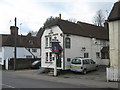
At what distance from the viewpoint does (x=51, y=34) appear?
91.2 feet

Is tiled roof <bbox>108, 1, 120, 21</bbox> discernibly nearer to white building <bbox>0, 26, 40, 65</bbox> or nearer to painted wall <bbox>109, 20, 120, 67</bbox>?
painted wall <bbox>109, 20, 120, 67</bbox>

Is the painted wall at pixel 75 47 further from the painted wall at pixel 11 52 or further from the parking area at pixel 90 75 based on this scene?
the painted wall at pixel 11 52

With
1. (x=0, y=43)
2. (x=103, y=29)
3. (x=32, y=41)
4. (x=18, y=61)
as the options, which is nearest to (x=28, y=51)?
(x=32, y=41)

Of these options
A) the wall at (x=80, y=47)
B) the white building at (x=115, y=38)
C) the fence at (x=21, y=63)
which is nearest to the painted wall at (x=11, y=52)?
the fence at (x=21, y=63)

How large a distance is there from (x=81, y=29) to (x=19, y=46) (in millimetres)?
20977

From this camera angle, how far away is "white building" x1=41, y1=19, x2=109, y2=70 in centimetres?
2588

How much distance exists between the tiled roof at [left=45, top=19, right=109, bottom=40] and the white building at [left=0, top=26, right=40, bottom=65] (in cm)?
1633

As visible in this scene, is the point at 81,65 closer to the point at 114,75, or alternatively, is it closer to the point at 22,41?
the point at 114,75

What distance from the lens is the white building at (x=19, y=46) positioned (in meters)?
43.4

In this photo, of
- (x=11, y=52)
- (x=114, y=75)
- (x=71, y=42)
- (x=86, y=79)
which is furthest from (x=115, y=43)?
(x=11, y=52)

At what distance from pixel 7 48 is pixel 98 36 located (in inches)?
886

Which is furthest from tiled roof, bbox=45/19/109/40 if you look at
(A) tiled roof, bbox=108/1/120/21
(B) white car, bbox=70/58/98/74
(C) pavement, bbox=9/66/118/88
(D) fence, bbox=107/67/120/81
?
(D) fence, bbox=107/67/120/81

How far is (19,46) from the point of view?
149 ft

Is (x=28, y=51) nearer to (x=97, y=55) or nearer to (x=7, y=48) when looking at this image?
(x=7, y=48)
